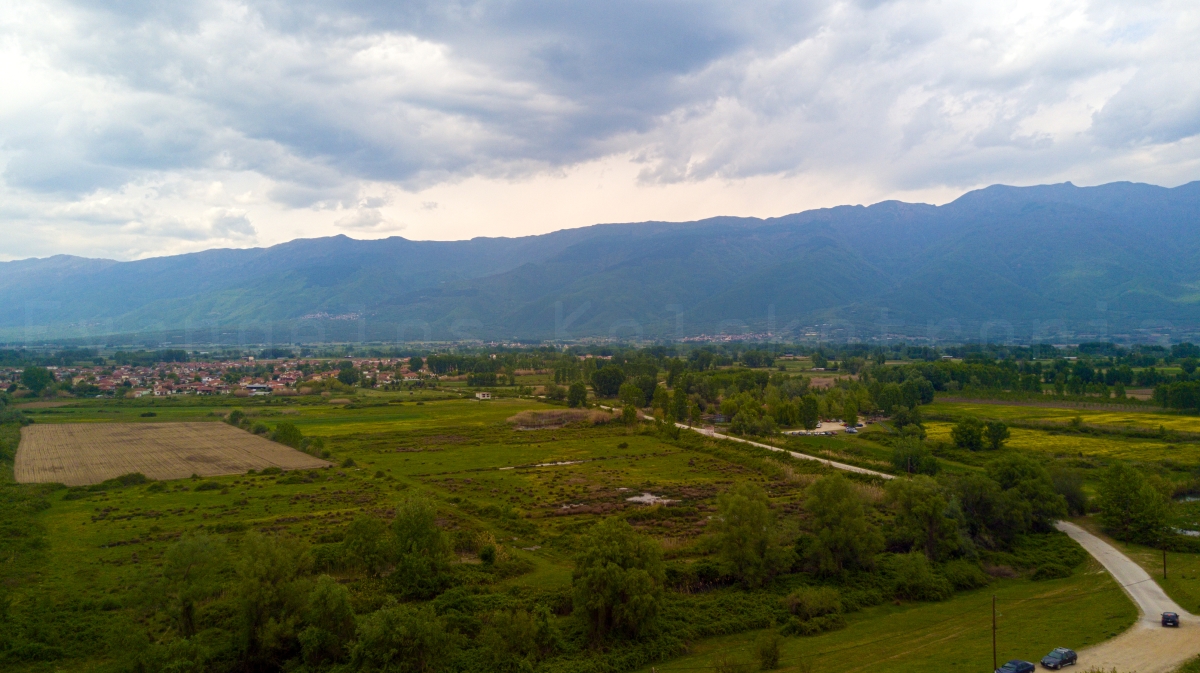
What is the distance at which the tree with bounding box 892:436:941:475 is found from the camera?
5012cm

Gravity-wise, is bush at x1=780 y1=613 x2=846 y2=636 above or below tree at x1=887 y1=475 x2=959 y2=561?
below

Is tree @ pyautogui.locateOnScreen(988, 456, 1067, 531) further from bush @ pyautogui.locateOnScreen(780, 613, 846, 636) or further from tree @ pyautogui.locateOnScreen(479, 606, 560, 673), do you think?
tree @ pyautogui.locateOnScreen(479, 606, 560, 673)

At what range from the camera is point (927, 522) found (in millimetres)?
33844

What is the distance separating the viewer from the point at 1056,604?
27375mm

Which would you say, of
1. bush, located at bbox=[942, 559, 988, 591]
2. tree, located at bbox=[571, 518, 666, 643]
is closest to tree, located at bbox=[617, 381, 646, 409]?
bush, located at bbox=[942, 559, 988, 591]

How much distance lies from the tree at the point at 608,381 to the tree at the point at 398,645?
89469 mm

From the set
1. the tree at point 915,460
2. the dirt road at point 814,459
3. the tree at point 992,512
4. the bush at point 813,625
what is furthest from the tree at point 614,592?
the tree at point 915,460

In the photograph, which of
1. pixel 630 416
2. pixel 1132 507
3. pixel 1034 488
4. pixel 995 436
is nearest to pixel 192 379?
pixel 630 416

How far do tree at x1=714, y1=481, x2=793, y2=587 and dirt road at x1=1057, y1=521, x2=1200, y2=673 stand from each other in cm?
1227

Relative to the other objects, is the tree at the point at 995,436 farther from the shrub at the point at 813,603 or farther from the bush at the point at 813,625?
the bush at the point at 813,625

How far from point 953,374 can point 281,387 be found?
121873 mm

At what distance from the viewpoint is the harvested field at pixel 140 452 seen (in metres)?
51.8

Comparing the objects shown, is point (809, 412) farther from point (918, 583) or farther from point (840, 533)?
point (918, 583)

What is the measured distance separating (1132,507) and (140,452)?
78619mm
